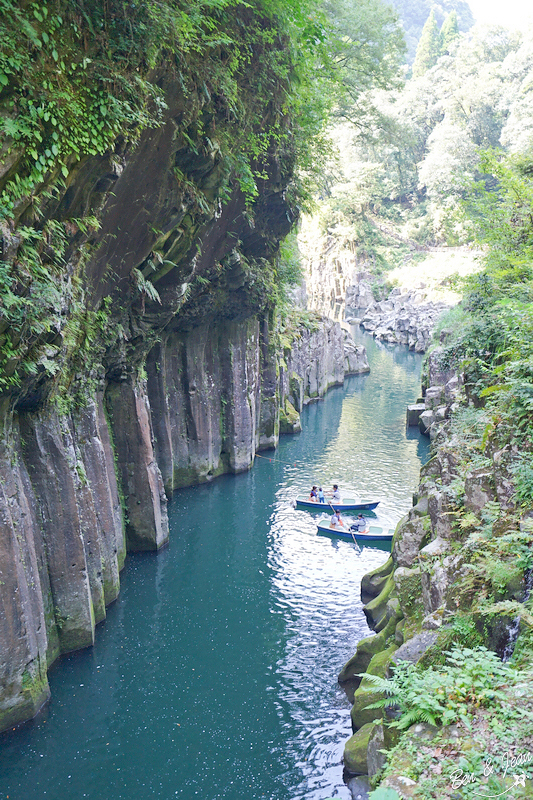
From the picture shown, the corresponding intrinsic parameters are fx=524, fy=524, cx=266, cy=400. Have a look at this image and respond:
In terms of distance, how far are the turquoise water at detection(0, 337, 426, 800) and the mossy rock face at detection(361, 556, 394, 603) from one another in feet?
1.73

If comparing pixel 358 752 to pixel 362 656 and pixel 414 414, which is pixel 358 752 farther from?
pixel 414 414

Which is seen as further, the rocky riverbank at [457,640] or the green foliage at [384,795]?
the rocky riverbank at [457,640]

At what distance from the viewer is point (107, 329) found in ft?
50.8

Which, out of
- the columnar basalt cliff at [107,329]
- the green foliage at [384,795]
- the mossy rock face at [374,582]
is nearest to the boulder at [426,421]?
the columnar basalt cliff at [107,329]

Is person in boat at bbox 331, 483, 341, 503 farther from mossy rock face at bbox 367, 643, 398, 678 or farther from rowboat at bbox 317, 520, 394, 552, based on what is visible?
mossy rock face at bbox 367, 643, 398, 678

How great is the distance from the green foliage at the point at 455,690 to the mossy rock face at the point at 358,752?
460 cm

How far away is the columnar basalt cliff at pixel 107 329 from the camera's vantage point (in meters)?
10.5

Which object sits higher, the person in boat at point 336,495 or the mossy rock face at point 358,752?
the person in boat at point 336,495

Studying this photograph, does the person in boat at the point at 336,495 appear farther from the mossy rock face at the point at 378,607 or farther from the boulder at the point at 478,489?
the boulder at the point at 478,489

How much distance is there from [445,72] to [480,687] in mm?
98618

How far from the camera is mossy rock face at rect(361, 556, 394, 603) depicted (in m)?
16.2

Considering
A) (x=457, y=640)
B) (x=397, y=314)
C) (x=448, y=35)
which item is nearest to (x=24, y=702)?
(x=457, y=640)

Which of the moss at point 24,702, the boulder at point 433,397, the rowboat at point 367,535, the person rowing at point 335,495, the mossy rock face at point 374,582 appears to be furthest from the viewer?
the boulder at point 433,397

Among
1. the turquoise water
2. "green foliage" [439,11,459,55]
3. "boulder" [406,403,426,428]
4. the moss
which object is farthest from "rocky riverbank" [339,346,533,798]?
"green foliage" [439,11,459,55]
